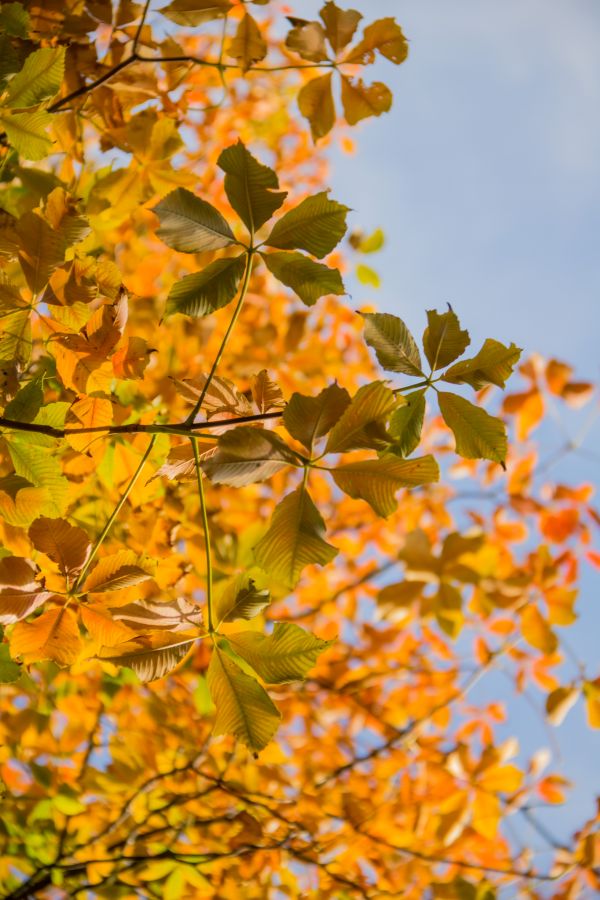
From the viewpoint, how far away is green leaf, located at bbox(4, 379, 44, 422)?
2.23 ft

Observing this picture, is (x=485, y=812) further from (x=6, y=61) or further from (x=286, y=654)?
(x=6, y=61)

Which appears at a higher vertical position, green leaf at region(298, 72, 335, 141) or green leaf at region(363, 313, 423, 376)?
green leaf at region(298, 72, 335, 141)

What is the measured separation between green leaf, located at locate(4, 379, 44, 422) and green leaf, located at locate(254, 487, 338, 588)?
260 millimetres

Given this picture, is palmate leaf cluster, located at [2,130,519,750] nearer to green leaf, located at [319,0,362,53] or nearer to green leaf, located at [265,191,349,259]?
green leaf, located at [265,191,349,259]

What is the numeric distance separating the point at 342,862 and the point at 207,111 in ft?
6.09

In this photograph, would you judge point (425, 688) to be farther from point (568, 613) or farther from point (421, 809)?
point (568, 613)

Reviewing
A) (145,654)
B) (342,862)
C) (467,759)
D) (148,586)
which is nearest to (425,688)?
(467,759)

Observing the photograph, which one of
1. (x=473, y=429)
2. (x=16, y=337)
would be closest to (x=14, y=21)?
(x=16, y=337)

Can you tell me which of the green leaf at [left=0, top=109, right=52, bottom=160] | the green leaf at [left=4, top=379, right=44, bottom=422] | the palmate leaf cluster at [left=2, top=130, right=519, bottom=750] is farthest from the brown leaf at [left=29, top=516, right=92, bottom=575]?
the green leaf at [left=0, top=109, right=52, bottom=160]

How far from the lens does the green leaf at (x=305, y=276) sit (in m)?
0.67

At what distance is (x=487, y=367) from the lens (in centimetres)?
66

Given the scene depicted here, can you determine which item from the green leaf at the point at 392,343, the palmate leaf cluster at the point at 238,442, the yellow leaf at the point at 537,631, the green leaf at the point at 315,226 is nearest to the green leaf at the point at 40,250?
the palmate leaf cluster at the point at 238,442

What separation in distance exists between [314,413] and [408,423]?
0.12m

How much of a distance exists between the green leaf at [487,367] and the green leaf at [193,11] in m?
0.79
